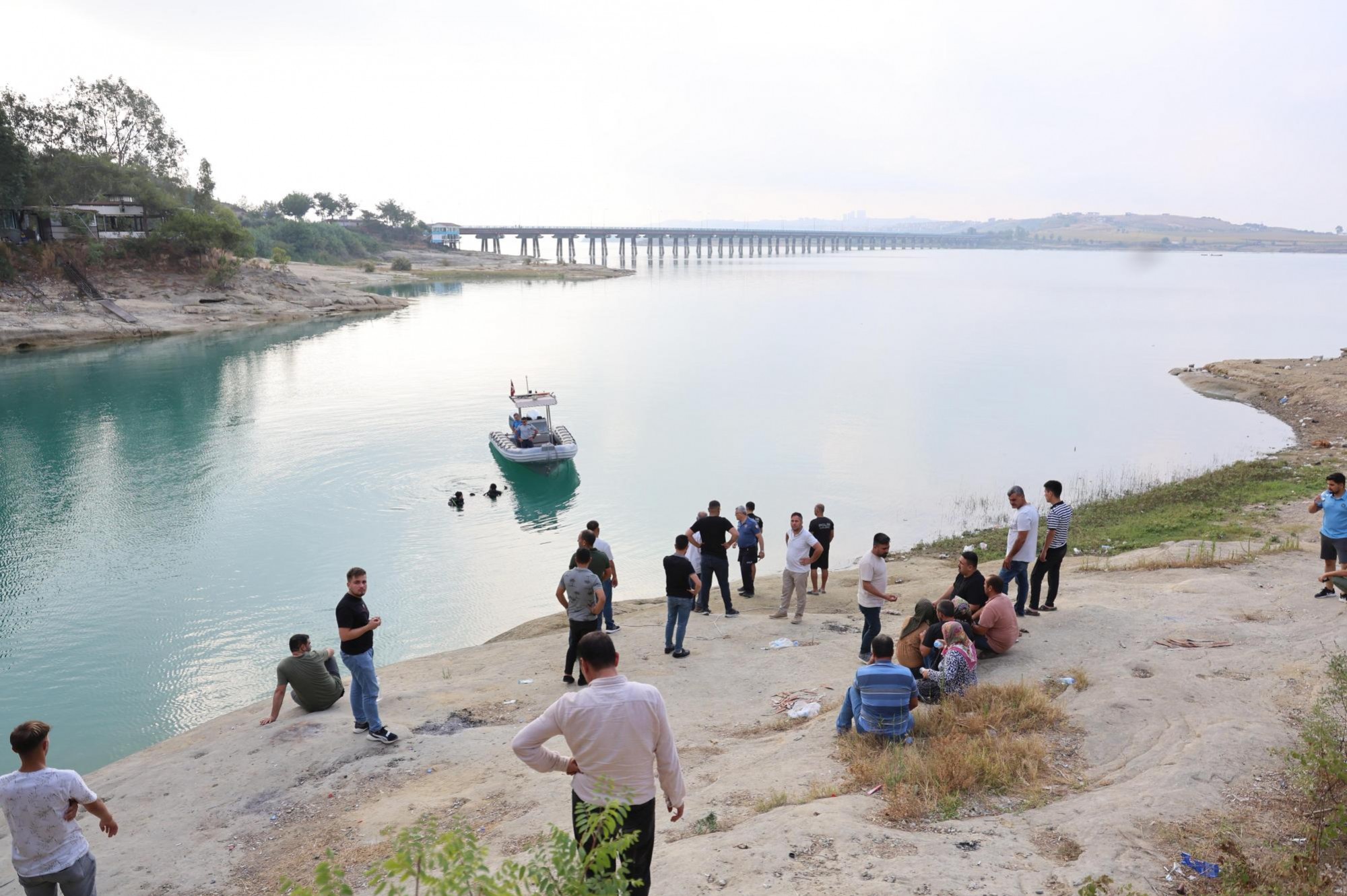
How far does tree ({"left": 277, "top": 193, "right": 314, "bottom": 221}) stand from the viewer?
145500mm

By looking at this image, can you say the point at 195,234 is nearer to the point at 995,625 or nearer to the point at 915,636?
the point at 915,636

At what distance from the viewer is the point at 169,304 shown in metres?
67.6

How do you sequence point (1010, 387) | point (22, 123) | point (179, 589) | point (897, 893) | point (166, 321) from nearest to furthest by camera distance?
point (897, 893)
point (179, 589)
point (1010, 387)
point (166, 321)
point (22, 123)

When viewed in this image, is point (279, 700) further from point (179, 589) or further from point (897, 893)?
point (179, 589)

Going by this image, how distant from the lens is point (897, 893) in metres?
5.42

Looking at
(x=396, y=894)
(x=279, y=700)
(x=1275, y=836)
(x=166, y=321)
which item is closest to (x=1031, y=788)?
(x=1275, y=836)

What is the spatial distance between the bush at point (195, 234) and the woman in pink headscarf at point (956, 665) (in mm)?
79240

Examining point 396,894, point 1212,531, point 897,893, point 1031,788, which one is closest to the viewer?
point 396,894

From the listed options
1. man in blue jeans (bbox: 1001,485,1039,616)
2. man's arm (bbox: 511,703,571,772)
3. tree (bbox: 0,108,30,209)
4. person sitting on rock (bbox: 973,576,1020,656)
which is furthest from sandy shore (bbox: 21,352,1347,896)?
tree (bbox: 0,108,30,209)

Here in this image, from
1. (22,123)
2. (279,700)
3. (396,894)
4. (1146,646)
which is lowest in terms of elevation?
(279,700)

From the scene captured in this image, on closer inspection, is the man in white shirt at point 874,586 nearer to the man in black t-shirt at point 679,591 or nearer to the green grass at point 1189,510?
the man in black t-shirt at point 679,591

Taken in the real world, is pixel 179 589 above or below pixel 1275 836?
below

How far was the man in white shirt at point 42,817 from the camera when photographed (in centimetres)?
562

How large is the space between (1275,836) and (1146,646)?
435 cm
